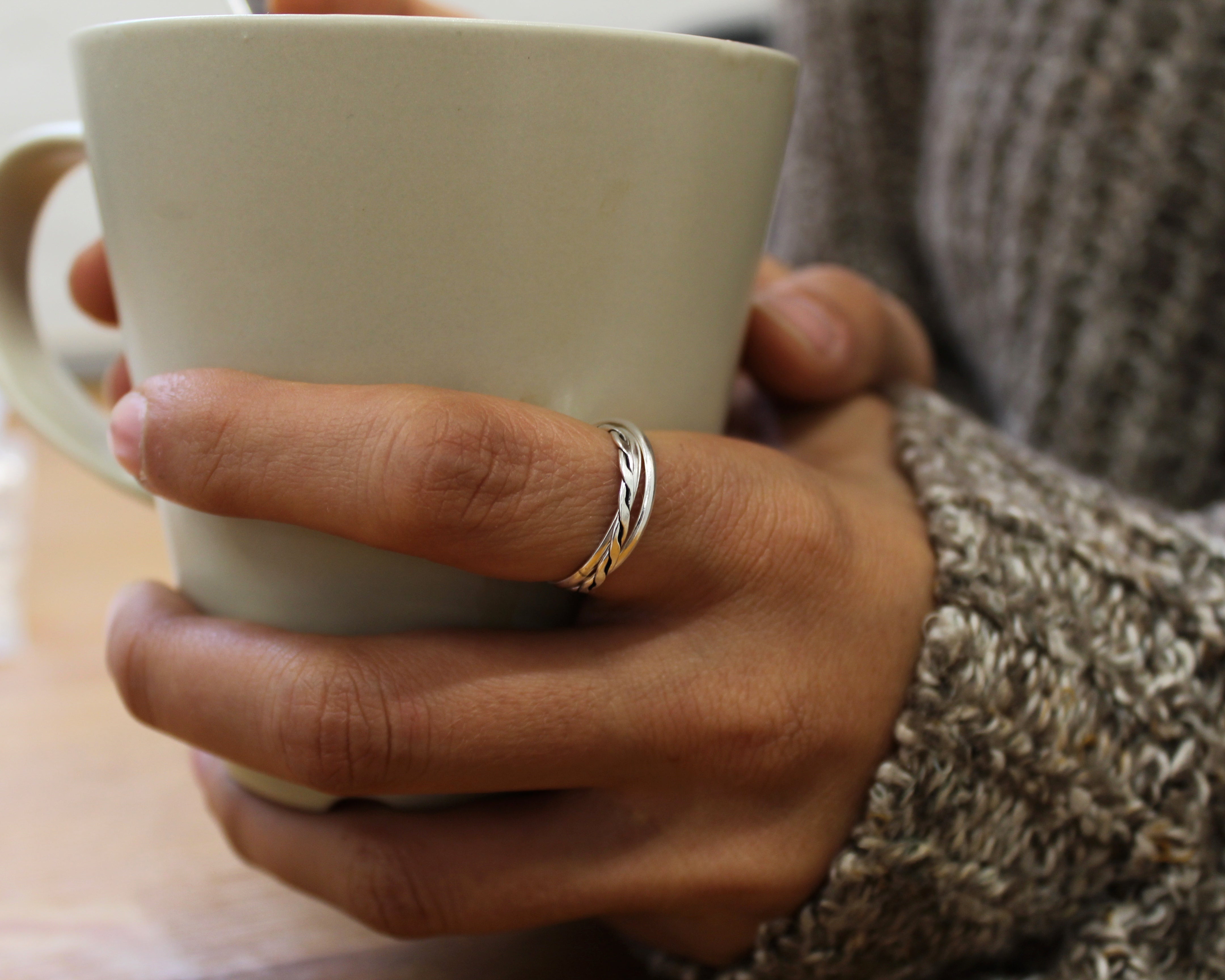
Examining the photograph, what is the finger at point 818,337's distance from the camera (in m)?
0.45

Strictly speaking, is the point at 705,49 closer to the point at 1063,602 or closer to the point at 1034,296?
the point at 1063,602

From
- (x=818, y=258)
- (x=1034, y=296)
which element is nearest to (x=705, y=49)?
(x=1034, y=296)

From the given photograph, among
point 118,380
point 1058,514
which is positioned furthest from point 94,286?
point 1058,514

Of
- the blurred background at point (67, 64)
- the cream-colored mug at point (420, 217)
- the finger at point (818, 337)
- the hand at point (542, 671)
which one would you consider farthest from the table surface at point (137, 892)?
the blurred background at point (67, 64)

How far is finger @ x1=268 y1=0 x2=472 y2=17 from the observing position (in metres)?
0.29

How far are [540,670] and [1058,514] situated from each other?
0.71ft

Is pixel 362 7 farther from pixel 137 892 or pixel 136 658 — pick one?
pixel 137 892

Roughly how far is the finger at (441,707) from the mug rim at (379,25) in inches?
6.6

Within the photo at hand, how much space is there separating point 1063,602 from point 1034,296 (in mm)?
353

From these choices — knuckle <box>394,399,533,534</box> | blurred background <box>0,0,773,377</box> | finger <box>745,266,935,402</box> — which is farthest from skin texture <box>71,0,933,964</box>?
blurred background <box>0,0,773,377</box>

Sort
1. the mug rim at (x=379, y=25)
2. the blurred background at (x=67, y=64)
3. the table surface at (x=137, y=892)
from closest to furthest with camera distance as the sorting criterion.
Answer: the mug rim at (x=379, y=25) → the table surface at (x=137, y=892) → the blurred background at (x=67, y=64)

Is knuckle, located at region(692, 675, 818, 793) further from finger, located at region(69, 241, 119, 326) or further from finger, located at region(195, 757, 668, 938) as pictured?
finger, located at region(69, 241, 119, 326)

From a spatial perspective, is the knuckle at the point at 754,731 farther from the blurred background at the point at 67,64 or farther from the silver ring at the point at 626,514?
the blurred background at the point at 67,64

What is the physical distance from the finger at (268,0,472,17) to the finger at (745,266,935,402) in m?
0.19
